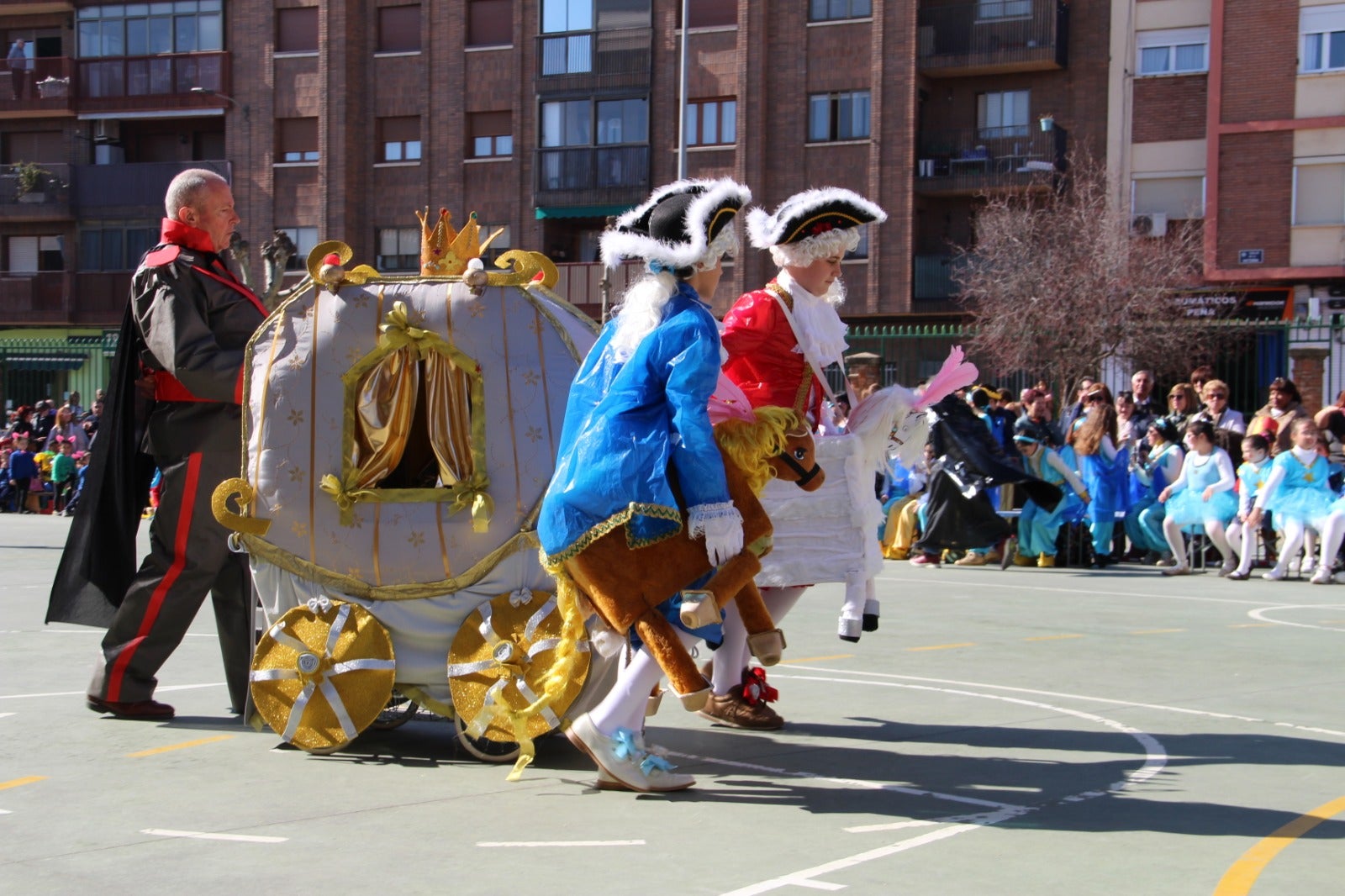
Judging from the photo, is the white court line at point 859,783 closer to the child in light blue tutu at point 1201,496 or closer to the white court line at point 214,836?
the white court line at point 214,836

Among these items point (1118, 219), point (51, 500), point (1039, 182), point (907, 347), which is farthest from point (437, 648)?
point (1039, 182)

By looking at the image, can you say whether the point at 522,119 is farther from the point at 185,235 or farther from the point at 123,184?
the point at 185,235

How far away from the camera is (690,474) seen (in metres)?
5.50

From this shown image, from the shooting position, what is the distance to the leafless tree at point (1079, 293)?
3102cm

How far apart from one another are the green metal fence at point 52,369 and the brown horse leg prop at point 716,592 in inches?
1092

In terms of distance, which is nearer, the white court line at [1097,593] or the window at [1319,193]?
the white court line at [1097,593]

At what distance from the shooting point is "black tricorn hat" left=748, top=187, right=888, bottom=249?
7.30 m

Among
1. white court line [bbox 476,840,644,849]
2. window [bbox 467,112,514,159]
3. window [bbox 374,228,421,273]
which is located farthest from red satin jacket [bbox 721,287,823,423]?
window [bbox 374,228,421,273]

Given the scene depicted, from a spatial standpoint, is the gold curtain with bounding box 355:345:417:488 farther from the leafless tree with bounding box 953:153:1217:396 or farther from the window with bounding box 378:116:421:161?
the window with bounding box 378:116:421:161

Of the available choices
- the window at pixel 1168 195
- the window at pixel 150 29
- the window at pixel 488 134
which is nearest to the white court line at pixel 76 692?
the window at pixel 1168 195

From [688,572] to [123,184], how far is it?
1682 inches

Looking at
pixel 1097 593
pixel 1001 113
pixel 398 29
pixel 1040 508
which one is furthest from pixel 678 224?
pixel 398 29

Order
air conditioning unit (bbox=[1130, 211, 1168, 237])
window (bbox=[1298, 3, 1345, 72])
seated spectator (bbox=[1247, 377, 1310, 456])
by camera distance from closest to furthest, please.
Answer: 1. seated spectator (bbox=[1247, 377, 1310, 456])
2. window (bbox=[1298, 3, 1345, 72])
3. air conditioning unit (bbox=[1130, 211, 1168, 237])

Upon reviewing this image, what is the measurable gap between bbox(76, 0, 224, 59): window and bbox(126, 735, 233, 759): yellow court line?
131 ft
